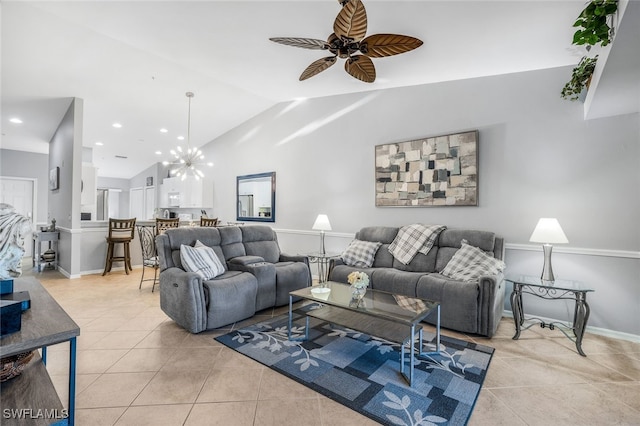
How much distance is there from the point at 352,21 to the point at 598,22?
150 cm

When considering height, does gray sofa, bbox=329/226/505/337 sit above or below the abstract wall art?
below

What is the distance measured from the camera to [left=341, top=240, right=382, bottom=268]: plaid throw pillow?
3877 mm

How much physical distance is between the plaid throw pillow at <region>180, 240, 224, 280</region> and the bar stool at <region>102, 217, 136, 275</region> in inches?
113

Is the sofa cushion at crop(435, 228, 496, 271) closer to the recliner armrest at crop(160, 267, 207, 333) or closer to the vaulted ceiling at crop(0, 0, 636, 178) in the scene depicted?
the vaulted ceiling at crop(0, 0, 636, 178)

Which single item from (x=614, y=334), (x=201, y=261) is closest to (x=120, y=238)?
(x=201, y=261)

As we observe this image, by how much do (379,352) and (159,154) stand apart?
25.0 ft

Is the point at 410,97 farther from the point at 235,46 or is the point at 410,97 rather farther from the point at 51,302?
the point at 51,302

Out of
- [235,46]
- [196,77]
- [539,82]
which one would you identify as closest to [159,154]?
[196,77]

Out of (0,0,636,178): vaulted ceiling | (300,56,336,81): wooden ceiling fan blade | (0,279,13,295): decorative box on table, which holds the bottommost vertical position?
(0,279,13,295): decorative box on table

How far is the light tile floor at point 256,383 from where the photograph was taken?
176cm

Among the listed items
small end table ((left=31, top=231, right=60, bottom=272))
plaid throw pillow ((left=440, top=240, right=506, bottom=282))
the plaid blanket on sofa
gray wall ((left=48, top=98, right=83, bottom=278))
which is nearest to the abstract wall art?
the plaid blanket on sofa

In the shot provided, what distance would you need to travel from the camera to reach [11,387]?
1218 millimetres

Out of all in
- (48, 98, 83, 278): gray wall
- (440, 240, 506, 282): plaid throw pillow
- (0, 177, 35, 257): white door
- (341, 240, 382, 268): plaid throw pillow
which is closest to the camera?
(440, 240, 506, 282): plaid throw pillow

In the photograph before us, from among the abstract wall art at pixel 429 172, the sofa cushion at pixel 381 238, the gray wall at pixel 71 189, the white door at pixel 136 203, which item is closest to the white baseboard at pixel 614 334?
the abstract wall art at pixel 429 172
